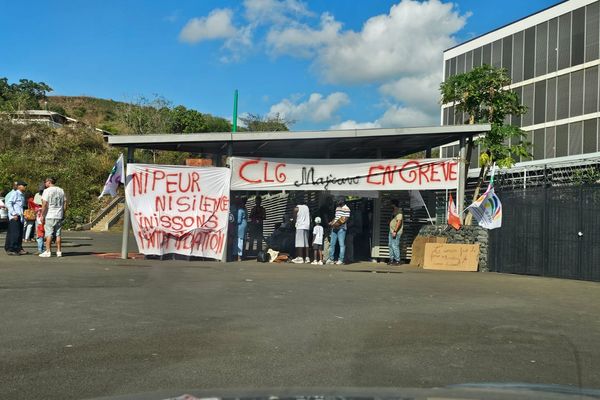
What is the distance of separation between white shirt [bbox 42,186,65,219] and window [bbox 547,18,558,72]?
4126cm

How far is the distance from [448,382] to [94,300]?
5561mm

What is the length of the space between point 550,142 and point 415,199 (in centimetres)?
3403

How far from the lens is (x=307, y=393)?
316cm

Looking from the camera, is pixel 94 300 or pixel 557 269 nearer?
pixel 94 300

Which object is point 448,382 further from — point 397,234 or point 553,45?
point 553,45

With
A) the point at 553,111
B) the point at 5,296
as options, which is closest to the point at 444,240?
the point at 5,296

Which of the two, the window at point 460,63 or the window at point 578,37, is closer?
the window at point 578,37

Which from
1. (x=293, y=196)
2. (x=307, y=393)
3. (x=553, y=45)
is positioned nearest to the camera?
(x=307, y=393)

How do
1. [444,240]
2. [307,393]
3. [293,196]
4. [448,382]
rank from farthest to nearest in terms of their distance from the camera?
[293,196]
[444,240]
[448,382]
[307,393]

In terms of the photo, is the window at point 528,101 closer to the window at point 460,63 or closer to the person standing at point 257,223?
the window at point 460,63

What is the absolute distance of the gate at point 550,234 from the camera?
1335 centimetres

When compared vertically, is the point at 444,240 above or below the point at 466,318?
above

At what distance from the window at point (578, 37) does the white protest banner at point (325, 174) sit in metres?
34.2

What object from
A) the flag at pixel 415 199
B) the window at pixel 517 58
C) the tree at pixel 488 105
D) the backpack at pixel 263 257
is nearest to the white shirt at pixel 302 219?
the backpack at pixel 263 257
